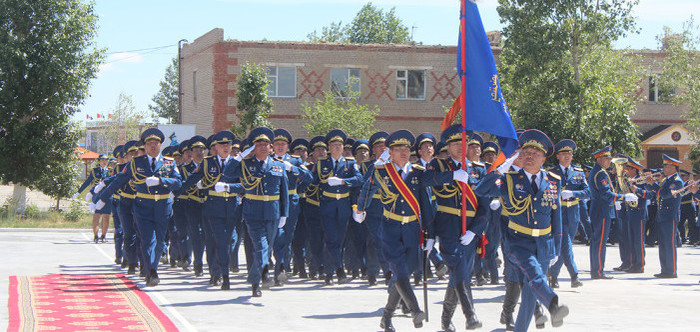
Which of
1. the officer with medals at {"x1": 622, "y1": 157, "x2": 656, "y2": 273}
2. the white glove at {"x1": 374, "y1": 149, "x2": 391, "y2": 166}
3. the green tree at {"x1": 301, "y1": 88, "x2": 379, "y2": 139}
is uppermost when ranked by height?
the green tree at {"x1": 301, "y1": 88, "x2": 379, "y2": 139}

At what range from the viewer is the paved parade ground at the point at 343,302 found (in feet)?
32.8

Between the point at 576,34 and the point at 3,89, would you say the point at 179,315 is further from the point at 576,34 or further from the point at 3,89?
the point at 576,34

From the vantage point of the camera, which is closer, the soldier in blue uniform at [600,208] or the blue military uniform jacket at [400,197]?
the blue military uniform jacket at [400,197]

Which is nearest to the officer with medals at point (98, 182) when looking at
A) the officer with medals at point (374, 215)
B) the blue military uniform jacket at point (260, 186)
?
the officer with medals at point (374, 215)

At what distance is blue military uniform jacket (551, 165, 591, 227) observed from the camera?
531 inches

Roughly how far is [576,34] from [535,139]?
21137mm

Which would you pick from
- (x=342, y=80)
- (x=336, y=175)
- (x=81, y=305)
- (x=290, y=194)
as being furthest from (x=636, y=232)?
(x=342, y=80)

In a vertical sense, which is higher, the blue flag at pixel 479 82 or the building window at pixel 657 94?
the building window at pixel 657 94

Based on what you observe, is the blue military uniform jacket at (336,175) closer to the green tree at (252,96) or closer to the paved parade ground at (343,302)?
the paved parade ground at (343,302)

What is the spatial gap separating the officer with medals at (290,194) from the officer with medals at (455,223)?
4.12 metres

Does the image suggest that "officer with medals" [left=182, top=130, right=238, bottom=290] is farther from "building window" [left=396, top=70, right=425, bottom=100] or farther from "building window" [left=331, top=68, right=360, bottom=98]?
"building window" [left=396, top=70, right=425, bottom=100]

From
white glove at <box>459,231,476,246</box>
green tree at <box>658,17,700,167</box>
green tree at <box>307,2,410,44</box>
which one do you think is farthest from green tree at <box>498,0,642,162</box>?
green tree at <box>307,2,410,44</box>

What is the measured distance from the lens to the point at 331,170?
14.4 metres

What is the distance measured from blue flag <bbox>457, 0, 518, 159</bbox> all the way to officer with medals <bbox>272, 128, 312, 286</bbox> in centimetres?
414
